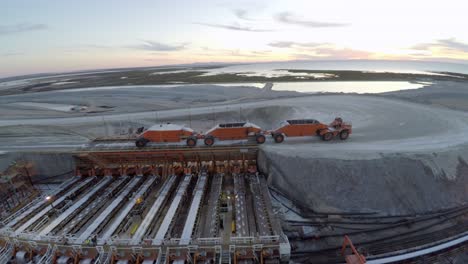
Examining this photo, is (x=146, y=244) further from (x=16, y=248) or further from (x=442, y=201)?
(x=442, y=201)

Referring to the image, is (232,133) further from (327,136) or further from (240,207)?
(327,136)

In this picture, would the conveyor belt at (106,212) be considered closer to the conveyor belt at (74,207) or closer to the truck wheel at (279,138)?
the conveyor belt at (74,207)

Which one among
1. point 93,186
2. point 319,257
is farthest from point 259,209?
point 93,186

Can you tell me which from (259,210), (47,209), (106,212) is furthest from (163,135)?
(259,210)

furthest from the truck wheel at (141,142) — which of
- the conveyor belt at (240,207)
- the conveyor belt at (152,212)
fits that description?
the conveyor belt at (240,207)

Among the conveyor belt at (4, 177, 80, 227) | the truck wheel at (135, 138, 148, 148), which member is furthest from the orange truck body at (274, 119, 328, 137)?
the conveyor belt at (4, 177, 80, 227)
